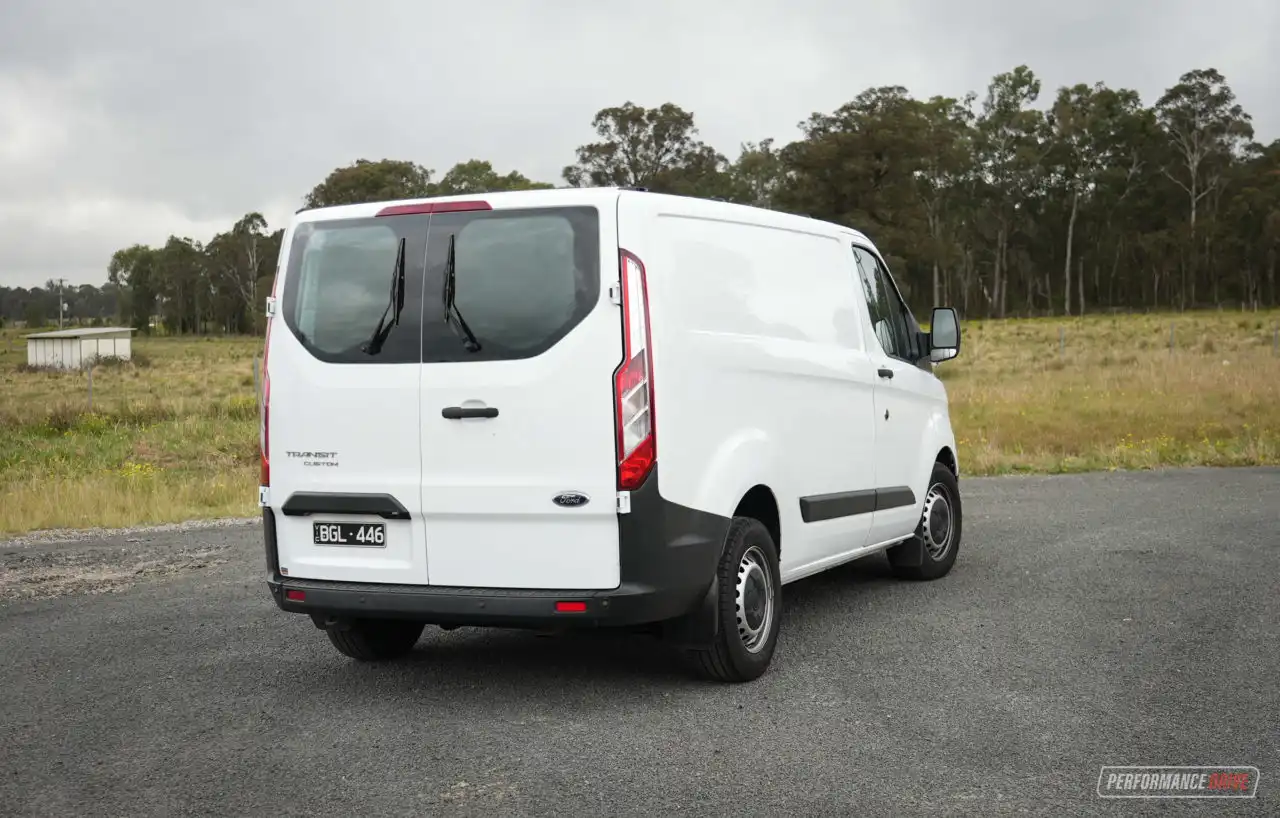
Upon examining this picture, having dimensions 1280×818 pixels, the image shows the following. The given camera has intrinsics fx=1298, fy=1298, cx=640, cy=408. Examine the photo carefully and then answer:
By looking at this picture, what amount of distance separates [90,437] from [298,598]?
19.7 metres

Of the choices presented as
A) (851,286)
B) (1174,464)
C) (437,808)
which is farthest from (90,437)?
(437,808)

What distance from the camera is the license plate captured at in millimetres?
5539

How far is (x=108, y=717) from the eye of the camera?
17.7 ft

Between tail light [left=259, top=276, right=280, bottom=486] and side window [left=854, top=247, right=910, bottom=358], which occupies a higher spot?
side window [left=854, top=247, right=910, bottom=358]

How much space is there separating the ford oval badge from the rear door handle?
44 centimetres

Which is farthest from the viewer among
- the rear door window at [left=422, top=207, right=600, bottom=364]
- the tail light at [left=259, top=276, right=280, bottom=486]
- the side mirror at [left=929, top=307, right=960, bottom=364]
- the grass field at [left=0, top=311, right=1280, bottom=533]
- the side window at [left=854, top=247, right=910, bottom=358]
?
the grass field at [left=0, top=311, right=1280, bottom=533]

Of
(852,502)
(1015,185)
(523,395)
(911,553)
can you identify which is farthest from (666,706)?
(1015,185)

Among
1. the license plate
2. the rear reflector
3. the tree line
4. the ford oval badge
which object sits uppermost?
the tree line

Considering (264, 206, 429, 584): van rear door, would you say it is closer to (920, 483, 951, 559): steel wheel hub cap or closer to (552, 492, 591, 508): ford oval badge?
(552, 492, 591, 508): ford oval badge

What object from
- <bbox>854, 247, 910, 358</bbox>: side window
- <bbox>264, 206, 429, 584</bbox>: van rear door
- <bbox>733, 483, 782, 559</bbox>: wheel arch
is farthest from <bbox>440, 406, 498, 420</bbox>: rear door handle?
<bbox>854, 247, 910, 358</bbox>: side window

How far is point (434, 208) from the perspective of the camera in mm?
5609

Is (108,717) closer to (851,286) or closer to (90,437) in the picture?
(851,286)

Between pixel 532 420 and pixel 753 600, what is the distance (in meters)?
1.42

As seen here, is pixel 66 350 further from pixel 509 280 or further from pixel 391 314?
pixel 509 280
